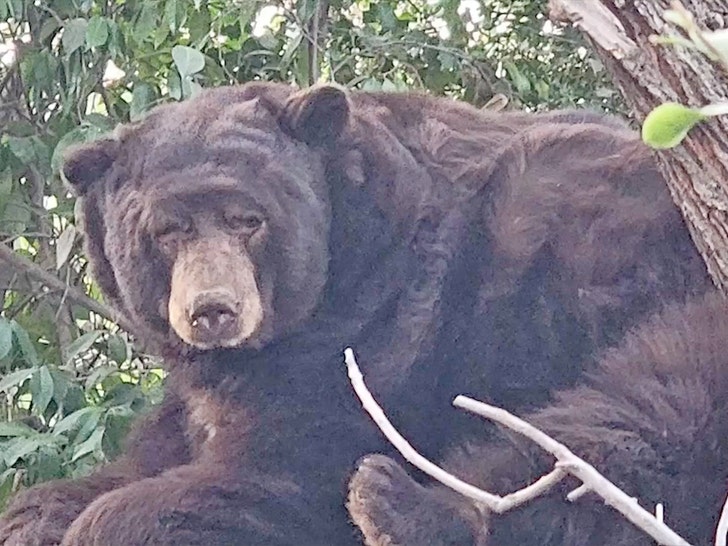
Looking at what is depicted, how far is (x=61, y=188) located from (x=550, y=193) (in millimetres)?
2023

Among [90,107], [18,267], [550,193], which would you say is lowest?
[18,267]

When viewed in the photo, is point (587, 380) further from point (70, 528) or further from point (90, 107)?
point (90, 107)

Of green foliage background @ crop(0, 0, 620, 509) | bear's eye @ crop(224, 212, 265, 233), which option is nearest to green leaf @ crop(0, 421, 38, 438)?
green foliage background @ crop(0, 0, 620, 509)

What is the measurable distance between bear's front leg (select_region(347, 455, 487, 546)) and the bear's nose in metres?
0.55

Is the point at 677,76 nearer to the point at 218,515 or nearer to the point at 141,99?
the point at 218,515

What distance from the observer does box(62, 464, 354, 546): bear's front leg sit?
3.13m

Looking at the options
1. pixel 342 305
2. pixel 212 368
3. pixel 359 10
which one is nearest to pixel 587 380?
pixel 342 305

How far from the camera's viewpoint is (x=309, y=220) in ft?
11.2

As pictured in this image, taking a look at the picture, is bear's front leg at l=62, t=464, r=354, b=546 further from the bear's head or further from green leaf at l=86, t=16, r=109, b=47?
green leaf at l=86, t=16, r=109, b=47

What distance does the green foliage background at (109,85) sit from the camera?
13.6 ft

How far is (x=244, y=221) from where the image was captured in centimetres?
341

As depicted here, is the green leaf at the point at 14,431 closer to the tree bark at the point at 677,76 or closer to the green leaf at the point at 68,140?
the green leaf at the point at 68,140

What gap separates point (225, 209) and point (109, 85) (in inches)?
67.0

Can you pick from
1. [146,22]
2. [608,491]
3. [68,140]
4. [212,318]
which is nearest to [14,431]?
[68,140]
